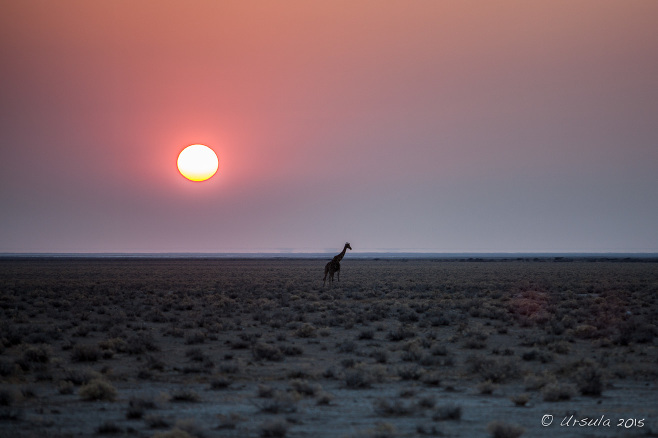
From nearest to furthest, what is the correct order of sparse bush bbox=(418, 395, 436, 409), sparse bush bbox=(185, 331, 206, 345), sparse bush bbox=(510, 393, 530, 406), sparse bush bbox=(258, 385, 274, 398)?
sparse bush bbox=(418, 395, 436, 409), sparse bush bbox=(510, 393, 530, 406), sparse bush bbox=(258, 385, 274, 398), sparse bush bbox=(185, 331, 206, 345)

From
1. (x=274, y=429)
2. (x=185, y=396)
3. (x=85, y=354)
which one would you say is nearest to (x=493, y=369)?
(x=274, y=429)

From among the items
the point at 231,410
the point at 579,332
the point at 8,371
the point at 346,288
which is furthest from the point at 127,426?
the point at 346,288

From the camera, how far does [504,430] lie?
8.39 m

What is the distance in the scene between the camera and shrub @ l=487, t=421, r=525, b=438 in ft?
27.4

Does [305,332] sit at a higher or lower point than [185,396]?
higher

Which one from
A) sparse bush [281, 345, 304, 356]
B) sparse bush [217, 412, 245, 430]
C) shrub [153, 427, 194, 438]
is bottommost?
sparse bush [217, 412, 245, 430]

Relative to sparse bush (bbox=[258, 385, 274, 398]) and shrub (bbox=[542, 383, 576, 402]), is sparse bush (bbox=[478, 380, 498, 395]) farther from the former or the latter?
sparse bush (bbox=[258, 385, 274, 398])

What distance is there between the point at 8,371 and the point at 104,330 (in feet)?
24.0

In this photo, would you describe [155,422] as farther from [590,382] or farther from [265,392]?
[590,382]

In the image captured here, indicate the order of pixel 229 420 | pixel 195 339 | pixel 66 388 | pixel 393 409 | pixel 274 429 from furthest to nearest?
1. pixel 195 339
2. pixel 66 388
3. pixel 393 409
4. pixel 229 420
5. pixel 274 429

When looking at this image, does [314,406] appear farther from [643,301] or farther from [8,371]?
[643,301]

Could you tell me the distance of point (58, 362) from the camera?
1445 centimetres

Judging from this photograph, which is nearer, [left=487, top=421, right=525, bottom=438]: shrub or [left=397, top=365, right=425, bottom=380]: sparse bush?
[left=487, top=421, right=525, bottom=438]: shrub

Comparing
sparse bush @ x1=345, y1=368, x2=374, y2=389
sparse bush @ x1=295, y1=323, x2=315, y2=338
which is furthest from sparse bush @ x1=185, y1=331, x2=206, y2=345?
sparse bush @ x1=345, y1=368, x2=374, y2=389
